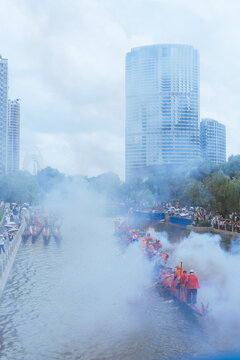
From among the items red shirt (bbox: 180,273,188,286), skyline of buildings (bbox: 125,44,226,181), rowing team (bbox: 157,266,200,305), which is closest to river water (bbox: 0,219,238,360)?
rowing team (bbox: 157,266,200,305)

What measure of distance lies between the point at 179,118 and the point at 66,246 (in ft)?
34.6

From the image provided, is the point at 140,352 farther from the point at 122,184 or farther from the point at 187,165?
the point at 122,184

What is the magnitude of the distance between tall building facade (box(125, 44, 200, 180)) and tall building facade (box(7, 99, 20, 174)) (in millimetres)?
69068

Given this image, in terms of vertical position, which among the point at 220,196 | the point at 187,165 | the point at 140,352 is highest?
the point at 187,165

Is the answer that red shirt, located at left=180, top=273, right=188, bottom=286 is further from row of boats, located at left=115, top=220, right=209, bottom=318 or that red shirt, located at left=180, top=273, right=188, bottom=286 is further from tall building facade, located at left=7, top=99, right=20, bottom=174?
tall building facade, located at left=7, top=99, right=20, bottom=174

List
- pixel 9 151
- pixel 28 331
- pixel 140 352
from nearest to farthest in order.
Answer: pixel 140 352
pixel 28 331
pixel 9 151

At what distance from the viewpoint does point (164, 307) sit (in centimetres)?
1041

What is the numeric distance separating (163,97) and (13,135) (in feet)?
240

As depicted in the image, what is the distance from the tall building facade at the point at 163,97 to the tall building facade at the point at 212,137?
975 millimetres

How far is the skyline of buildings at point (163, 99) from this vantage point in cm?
1986

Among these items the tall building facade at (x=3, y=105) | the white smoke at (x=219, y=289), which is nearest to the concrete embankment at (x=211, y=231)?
the white smoke at (x=219, y=289)

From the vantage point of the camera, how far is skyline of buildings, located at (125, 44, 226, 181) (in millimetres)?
19859

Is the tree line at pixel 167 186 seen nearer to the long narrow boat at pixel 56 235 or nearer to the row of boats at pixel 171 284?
the long narrow boat at pixel 56 235

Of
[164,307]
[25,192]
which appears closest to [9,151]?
[25,192]
